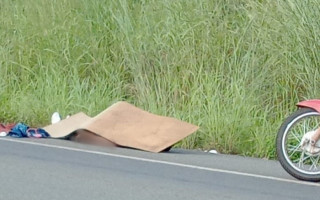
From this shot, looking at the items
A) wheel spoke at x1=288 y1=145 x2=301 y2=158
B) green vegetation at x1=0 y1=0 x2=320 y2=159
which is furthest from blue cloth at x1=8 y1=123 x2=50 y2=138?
wheel spoke at x1=288 y1=145 x2=301 y2=158

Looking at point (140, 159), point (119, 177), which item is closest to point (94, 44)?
→ point (140, 159)

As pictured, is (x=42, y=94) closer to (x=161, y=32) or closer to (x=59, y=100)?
(x=59, y=100)

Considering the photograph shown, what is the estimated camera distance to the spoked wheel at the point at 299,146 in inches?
374

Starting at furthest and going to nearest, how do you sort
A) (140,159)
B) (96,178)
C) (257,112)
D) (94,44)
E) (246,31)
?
(94,44), (246,31), (257,112), (140,159), (96,178)

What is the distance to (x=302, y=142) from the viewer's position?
959 cm

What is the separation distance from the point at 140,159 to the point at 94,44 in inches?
235

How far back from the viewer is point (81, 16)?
17.3 meters

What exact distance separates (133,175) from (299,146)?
1633 millimetres

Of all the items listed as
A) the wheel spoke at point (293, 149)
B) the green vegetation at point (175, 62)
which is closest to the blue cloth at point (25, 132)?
the green vegetation at point (175, 62)

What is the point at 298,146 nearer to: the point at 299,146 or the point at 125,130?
the point at 299,146

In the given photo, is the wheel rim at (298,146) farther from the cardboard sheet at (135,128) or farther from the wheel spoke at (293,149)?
the cardboard sheet at (135,128)

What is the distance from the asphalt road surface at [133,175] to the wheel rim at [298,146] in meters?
0.17

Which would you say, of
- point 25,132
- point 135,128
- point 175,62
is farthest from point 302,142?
point 175,62

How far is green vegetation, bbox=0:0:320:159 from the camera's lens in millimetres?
13125
